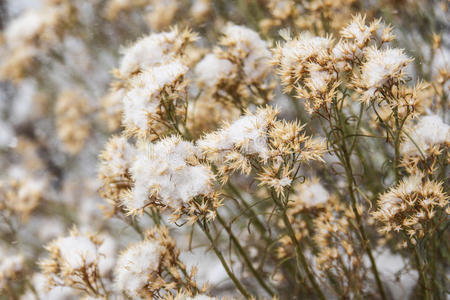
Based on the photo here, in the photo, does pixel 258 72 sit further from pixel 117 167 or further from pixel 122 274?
pixel 122 274

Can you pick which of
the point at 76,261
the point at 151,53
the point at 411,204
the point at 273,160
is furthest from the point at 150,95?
the point at 411,204

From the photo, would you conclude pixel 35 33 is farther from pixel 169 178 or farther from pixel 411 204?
pixel 411 204

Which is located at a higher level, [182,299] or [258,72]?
[258,72]

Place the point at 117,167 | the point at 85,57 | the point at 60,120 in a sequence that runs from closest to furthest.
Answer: the point at 117,167 → the point at 60,120 → the point at 85,57


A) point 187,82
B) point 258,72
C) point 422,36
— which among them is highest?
point 422,36

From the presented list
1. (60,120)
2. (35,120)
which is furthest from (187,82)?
(35,120)

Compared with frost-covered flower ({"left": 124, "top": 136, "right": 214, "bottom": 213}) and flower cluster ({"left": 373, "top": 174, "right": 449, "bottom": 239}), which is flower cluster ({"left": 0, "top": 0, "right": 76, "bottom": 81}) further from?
flower cluster ({"left": 373, "top": 174, "right": 449, "bottom": 239})

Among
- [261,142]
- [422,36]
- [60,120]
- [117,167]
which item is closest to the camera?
[261,142]

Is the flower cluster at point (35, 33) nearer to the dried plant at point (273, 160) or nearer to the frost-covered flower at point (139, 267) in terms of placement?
the dried plant at point (273, 160)
